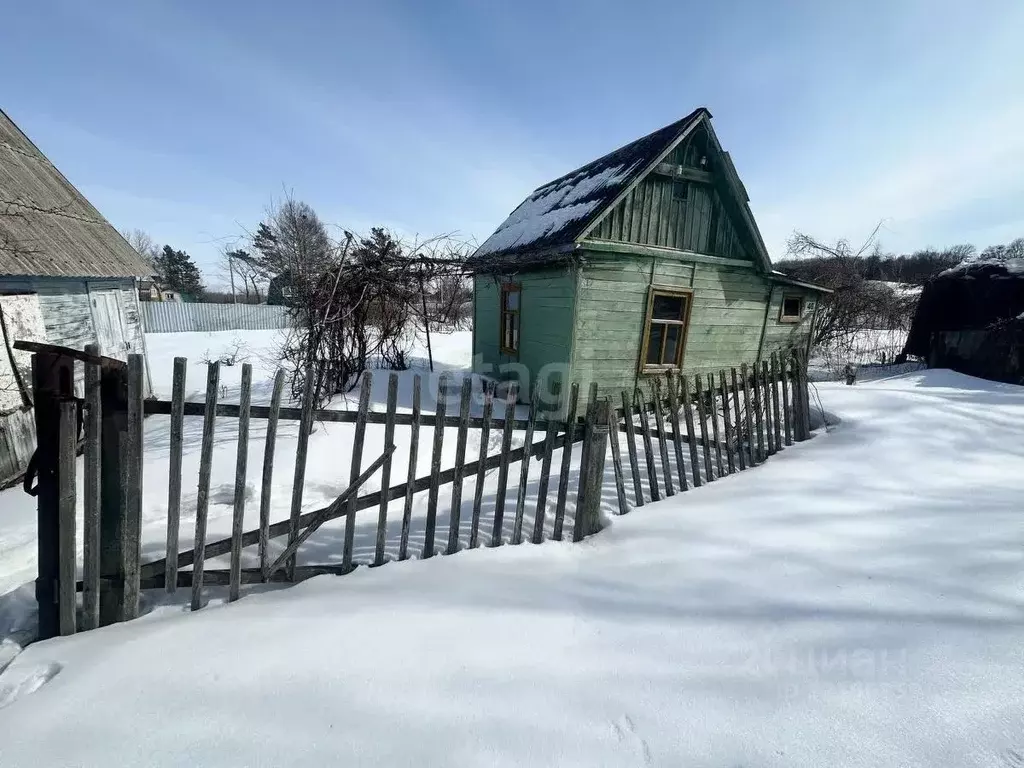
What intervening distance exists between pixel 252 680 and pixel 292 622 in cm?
42

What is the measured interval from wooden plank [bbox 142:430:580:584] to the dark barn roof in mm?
15814

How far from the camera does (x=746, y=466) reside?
4902mm

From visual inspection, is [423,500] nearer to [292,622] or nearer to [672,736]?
[292,622]

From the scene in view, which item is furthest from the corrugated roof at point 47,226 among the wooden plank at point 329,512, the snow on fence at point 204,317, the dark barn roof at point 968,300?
the dark barn roof at point 968,300

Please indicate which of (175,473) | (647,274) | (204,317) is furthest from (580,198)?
(204,317)

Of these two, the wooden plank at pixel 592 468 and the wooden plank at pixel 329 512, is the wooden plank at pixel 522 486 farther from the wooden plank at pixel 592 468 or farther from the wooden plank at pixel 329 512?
the wooden plank at pixel 329 512

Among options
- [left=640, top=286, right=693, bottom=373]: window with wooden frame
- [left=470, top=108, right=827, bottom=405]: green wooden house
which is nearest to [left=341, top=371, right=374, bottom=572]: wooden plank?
[left=470, top=108, right=827, bottom=405]: green wooden house

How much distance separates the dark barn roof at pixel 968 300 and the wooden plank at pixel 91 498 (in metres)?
18.2

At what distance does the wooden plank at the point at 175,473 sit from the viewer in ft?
7.81

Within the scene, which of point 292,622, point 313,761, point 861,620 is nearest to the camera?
point 313,761

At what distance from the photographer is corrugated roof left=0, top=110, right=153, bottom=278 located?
6.01 metres

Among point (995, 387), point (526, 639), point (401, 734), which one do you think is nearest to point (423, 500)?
point (526, 639)

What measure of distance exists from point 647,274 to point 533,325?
8.31 feet

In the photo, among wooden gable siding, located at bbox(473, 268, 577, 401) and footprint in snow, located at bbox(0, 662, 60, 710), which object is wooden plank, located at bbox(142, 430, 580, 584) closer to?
footprint in snow, located at bbox(0, 662, 60, 710)
